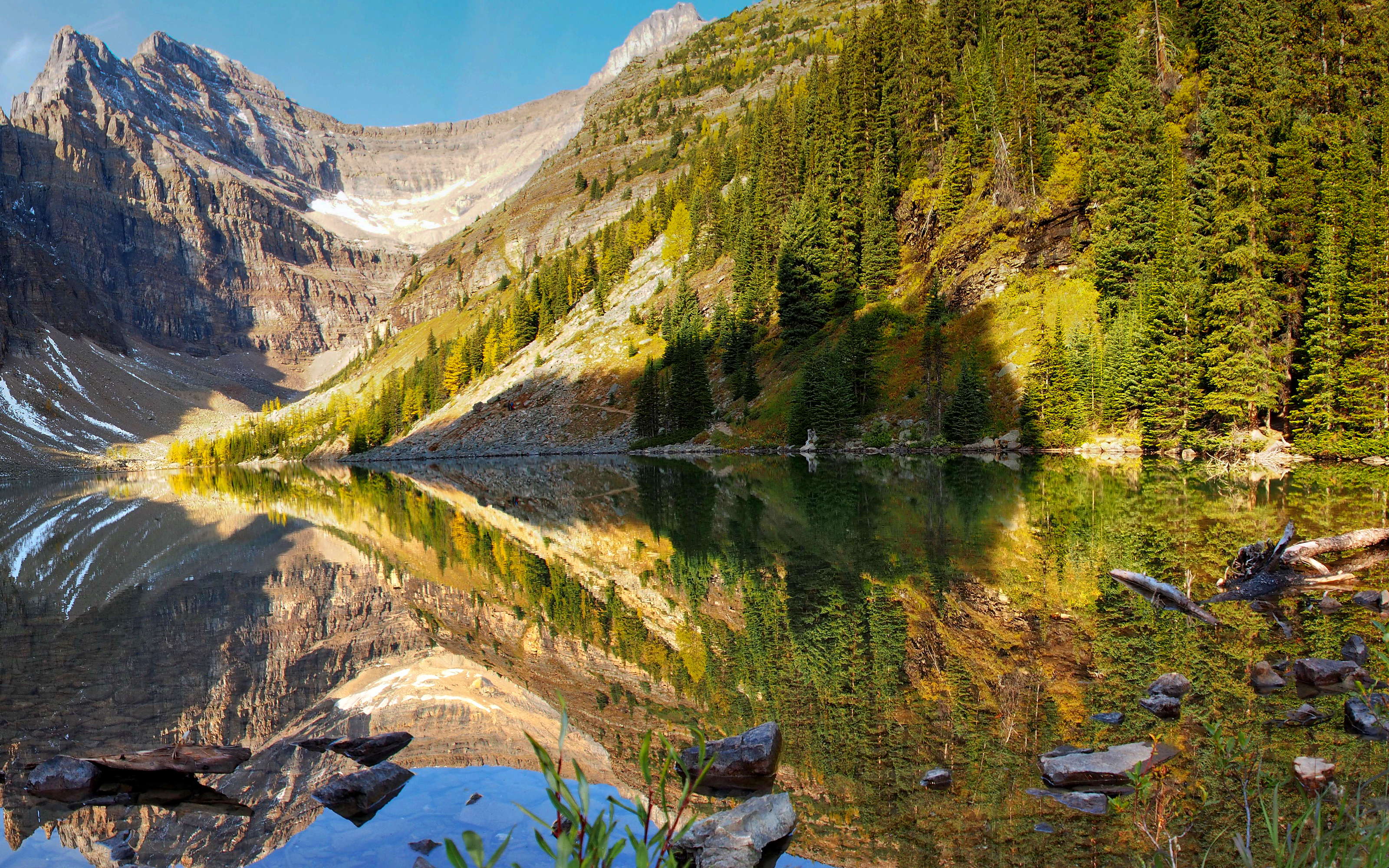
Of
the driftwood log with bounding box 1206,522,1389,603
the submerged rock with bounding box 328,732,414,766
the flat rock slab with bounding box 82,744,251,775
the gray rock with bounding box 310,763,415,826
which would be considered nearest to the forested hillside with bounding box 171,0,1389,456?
the driftwood log with bounding box 1206,522,1389,603

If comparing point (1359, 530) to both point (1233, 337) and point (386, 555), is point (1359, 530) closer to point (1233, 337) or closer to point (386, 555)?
point (386, 555)

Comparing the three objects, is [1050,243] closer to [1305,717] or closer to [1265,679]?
[1265,679]

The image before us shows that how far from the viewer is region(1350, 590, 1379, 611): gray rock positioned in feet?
32.3

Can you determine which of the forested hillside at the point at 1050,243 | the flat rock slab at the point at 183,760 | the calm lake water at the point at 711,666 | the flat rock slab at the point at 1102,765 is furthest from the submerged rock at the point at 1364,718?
the forested hillside at the point at 1050,243

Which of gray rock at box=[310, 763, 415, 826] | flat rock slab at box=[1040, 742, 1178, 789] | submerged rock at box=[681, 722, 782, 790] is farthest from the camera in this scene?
gray rock at box=[310, 763, 415, 826]

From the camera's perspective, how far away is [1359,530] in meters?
12.6

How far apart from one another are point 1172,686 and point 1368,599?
548cm

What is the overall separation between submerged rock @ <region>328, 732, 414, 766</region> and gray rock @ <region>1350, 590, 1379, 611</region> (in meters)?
13.1

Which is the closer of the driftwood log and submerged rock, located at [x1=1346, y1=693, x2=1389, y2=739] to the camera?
submerged rock, located at [x1=1346, y1=693, x2=1389, y2=739]

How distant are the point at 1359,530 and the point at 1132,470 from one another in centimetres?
2486

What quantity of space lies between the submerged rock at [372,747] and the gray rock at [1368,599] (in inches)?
516

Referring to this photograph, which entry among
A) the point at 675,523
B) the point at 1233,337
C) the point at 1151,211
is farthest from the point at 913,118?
the point at 675,523

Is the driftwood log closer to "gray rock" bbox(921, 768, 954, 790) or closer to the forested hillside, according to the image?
"gray rock" bbox(921, 768, 954, 790)

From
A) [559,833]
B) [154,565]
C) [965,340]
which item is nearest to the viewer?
[559,833]
